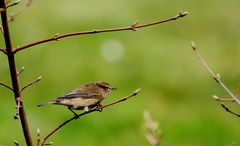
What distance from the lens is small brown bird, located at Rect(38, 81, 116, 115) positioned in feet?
14.8

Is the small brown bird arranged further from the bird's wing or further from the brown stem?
the brown stem

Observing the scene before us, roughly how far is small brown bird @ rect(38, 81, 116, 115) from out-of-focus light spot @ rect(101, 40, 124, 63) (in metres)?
5.57

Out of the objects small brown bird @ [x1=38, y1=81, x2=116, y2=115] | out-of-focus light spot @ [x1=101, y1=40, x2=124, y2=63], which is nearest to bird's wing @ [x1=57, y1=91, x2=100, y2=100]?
small brown bird @ [x1=38, y1=81, x2=116, y2=115]

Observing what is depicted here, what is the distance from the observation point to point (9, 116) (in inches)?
351

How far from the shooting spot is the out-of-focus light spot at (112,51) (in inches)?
422

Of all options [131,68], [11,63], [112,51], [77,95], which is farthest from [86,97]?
[112,51]

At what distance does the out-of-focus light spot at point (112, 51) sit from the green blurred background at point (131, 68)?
0.02m

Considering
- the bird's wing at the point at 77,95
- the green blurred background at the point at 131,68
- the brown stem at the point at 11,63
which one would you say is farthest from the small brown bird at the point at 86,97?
the green blurred background at the point at 131,68

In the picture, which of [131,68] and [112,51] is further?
[112,51]

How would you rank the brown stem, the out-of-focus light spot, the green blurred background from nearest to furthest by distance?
the brown stem, the green blurred background, the out-of-focus light spot

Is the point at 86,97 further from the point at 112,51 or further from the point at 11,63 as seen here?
the point at 112,51

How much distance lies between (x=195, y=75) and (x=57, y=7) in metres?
3.61

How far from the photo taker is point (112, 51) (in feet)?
35.8

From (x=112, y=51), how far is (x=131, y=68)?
708 mm
